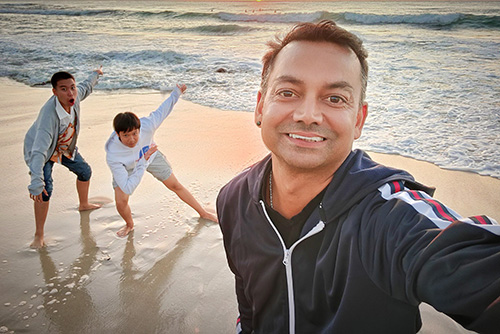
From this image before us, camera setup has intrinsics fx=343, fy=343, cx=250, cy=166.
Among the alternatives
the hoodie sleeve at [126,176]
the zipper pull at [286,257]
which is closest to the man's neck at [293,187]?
the zipper pull at [286,257]

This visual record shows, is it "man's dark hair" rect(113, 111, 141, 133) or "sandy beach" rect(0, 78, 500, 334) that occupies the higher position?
"man's dark hair" rect(113, 111, 141, 133)

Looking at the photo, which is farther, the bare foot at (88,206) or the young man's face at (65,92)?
the bare foot at (88,206)

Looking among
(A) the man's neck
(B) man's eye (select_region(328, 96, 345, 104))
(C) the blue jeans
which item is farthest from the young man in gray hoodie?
A: (B) man's eye (select_region(328, 96, 345, 104))

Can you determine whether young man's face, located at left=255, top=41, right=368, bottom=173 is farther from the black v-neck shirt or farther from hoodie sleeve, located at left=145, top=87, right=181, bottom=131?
hoodie sleeve, located at left=145, top=87, right=181, bottom=131

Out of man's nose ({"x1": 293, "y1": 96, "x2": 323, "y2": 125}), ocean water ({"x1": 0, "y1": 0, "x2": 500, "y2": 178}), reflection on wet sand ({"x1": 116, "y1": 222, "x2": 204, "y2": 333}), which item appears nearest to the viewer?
man's nose ({"x1": 293, "y1": 96, "x2": 323, "y2": 125})

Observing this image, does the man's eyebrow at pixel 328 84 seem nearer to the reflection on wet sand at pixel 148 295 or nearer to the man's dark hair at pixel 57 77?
the reflection on wet sand at pixel 148 295

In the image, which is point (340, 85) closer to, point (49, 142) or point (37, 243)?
point (49, 142)

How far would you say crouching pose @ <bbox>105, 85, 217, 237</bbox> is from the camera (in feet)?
12.3

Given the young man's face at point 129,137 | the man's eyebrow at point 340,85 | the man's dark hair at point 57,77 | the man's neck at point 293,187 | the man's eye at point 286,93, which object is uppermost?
the man's eyebrow at point 340,85

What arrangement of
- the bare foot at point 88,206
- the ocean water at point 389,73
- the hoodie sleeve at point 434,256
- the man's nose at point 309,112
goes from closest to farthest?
the hoodie sleeve at point 434,256 → the man's nose at point 309,112 → the bare foot at point 88,206 → the ocean water at point 389,73

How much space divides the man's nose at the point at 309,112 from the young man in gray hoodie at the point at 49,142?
10.4ft

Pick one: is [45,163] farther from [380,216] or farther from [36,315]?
[380,216]

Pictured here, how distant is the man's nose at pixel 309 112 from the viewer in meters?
1.59

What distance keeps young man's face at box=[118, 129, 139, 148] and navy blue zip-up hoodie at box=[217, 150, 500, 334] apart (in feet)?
7.25
